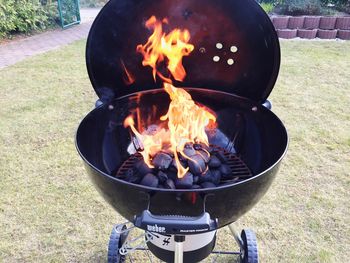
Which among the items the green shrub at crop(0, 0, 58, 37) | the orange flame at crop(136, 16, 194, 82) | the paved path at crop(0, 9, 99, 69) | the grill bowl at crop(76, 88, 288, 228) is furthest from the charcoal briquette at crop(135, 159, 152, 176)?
the green shrub at crop(0, 0, 58, 37)

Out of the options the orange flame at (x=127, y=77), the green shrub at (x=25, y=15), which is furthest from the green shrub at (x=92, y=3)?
the orange flame at (x=127, y=77)

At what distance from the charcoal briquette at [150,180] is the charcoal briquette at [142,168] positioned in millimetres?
51

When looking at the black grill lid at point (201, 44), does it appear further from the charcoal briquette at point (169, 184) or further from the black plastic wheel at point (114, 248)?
the black plastic wheel at point (114, 248)

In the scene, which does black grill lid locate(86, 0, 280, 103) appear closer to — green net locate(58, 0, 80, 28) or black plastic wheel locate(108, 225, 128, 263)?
black plastic wheel locate(108, 225, 128, 263)

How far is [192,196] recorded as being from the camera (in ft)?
3.40

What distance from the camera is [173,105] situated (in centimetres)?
171

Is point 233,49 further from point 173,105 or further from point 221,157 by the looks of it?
point 221,157

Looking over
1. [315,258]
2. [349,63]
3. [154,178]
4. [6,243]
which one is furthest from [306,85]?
[6,243]

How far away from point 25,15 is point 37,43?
2.92 feet

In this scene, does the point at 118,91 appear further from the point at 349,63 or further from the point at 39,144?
the point at 349,63

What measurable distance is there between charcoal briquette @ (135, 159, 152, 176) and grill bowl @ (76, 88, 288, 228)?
15 cm

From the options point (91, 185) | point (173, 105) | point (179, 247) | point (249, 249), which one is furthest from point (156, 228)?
point (91, 185)

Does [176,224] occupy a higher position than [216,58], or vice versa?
[216,58]

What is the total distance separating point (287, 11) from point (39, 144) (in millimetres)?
5667
